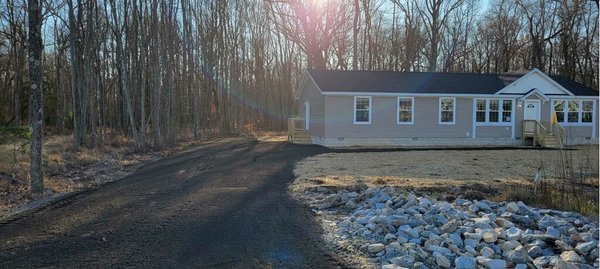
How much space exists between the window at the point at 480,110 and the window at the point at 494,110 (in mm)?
448

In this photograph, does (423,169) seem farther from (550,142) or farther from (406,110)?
(550,142)

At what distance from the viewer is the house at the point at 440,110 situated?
22500 millimetres

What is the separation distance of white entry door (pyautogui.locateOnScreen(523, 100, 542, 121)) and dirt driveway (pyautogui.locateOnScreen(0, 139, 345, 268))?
19459mm

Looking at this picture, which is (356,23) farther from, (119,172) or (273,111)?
(119,172)

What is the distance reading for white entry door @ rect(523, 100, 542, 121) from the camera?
24484 mm

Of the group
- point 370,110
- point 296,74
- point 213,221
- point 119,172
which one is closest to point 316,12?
point 296,74

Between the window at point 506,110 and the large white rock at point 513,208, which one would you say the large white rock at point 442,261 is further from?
the window at point 506,110

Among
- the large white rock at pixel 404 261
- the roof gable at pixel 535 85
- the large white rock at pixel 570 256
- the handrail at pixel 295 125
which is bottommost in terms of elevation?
the large white rock at pixel 404 261

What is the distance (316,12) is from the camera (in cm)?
3612

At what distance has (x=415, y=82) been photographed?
968 inches

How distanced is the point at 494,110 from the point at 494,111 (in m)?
0.06

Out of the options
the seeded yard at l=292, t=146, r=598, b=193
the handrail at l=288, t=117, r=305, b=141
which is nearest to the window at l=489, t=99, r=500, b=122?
the seeded yard at l=292, t=146, r=598, b=193

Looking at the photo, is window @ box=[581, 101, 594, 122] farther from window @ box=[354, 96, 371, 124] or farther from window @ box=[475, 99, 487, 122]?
window @ box=[354, 96, 371, 124]

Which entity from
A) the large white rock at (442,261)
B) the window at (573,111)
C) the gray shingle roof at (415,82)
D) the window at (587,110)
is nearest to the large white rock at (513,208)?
the large white rock at (442,261)
